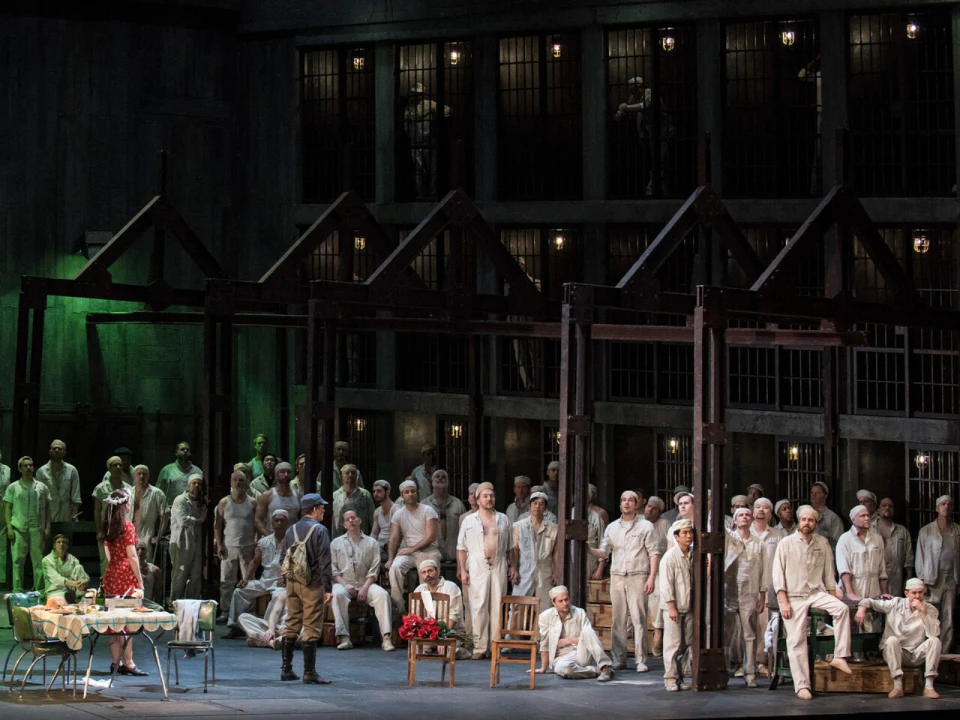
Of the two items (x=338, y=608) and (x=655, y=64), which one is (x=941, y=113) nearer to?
(x=655, y=64)

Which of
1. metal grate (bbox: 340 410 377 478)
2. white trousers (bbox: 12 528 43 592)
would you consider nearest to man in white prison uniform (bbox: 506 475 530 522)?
white trousers (bbox: 12 528 43 592)

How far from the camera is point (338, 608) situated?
59.7ft

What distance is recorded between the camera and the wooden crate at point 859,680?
52.5ft

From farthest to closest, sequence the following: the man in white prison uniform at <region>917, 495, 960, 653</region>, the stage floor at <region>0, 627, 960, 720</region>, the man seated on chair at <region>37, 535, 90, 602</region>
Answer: the man in white prison uniform at <region>917, 495, 960, 653</region>, the man seated on chair at <region>37, 535, 90, 602</region>, the stage floor at <region>0, 627, 960, 720</region>

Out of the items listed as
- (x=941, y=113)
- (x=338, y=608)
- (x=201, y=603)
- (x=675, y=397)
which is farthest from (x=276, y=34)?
(x=201, y=603)

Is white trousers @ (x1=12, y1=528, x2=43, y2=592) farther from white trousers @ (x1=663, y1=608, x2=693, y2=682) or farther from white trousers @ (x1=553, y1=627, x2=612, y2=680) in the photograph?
white trousers @ (x1=663, y1=608, x2=693, y2=682)

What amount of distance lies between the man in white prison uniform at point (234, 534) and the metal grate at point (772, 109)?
372 inches

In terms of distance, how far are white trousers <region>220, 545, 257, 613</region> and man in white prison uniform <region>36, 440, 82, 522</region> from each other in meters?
3.45

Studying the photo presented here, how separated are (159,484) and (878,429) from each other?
388 inches

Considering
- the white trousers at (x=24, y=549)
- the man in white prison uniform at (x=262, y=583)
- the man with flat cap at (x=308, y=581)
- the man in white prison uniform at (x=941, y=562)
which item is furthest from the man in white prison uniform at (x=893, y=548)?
the white trousers at (x=24, y=549)

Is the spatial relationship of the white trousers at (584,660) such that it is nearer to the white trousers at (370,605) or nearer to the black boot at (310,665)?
the black boot at (310,665)

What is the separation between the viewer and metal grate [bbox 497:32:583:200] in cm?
2697

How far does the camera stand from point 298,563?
15547 millimetres

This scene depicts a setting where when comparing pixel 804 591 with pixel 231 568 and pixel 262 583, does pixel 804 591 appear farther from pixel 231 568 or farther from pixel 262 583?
pixel 231 568
